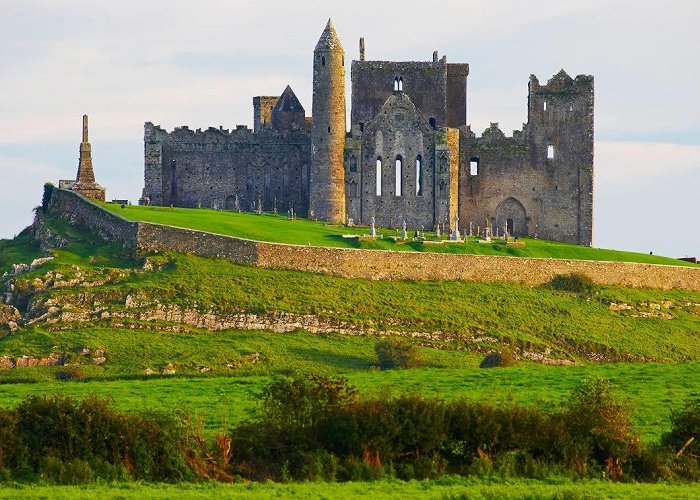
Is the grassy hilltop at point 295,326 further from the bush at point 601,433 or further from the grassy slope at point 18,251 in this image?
the bush at point 601,433

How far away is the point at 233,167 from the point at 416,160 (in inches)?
413

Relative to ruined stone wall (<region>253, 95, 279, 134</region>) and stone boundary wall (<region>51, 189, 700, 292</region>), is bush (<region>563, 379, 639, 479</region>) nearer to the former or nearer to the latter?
stone boundary wall (<region>51, 189, 700, 292</region>)

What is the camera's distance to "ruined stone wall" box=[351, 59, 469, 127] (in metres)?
102

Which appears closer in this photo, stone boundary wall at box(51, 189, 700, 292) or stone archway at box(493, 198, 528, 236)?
stone boundary wall at box(51, 189, 700, 292)

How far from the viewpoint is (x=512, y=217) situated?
103m

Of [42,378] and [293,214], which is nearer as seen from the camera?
[42,378]

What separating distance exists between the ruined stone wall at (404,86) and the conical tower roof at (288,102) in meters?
4.63

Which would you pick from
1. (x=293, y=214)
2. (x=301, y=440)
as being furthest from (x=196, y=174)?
(x=301, y=440)

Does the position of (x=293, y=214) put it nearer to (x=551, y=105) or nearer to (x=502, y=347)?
(x=551, y=105)

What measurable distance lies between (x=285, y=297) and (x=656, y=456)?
34683 millimetres

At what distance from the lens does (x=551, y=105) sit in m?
103

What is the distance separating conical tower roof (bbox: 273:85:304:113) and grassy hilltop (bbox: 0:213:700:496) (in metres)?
14.5

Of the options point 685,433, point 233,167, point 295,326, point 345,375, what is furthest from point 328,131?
point 685,433

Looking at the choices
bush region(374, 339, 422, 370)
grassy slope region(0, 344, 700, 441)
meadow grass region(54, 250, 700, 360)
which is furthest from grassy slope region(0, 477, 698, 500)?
meadow grass region(54, 250, 700, 360)
